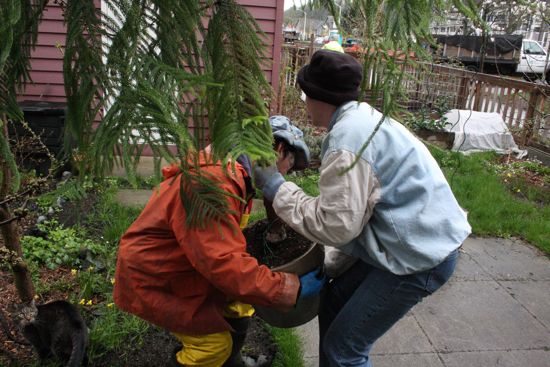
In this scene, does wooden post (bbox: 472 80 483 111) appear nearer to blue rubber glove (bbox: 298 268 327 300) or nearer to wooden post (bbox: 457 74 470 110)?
wooden post (bbox: 457 74 470 110)

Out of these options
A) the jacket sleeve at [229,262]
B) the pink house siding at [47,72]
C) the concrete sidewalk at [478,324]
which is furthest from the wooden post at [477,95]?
the jacket sleeve at [229,262]

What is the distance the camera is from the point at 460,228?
80.7 inches

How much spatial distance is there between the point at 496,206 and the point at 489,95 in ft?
16.1

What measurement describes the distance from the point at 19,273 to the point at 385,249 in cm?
196

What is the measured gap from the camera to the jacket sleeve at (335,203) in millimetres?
1839

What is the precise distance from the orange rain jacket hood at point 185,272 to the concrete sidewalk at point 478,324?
122 cm

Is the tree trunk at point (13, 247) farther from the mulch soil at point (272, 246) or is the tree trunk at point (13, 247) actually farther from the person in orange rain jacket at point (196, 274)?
the mulch soil at point (272, 246)

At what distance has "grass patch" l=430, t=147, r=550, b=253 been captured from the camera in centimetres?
532

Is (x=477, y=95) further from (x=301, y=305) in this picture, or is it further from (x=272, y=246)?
(x=301, y=305)

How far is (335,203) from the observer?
1.85 metres

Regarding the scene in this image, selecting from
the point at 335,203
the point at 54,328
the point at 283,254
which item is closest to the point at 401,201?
the point at 335,203

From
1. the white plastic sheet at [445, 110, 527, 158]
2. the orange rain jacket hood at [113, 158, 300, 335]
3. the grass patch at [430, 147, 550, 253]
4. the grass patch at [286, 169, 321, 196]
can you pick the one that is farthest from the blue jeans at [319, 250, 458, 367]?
the white plastic sheet at [445, 110, 527, 158]

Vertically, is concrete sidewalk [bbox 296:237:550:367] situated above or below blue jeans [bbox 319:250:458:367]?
below

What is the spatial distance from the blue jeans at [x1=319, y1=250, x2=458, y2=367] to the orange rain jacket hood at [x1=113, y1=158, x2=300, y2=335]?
0.90 feet
